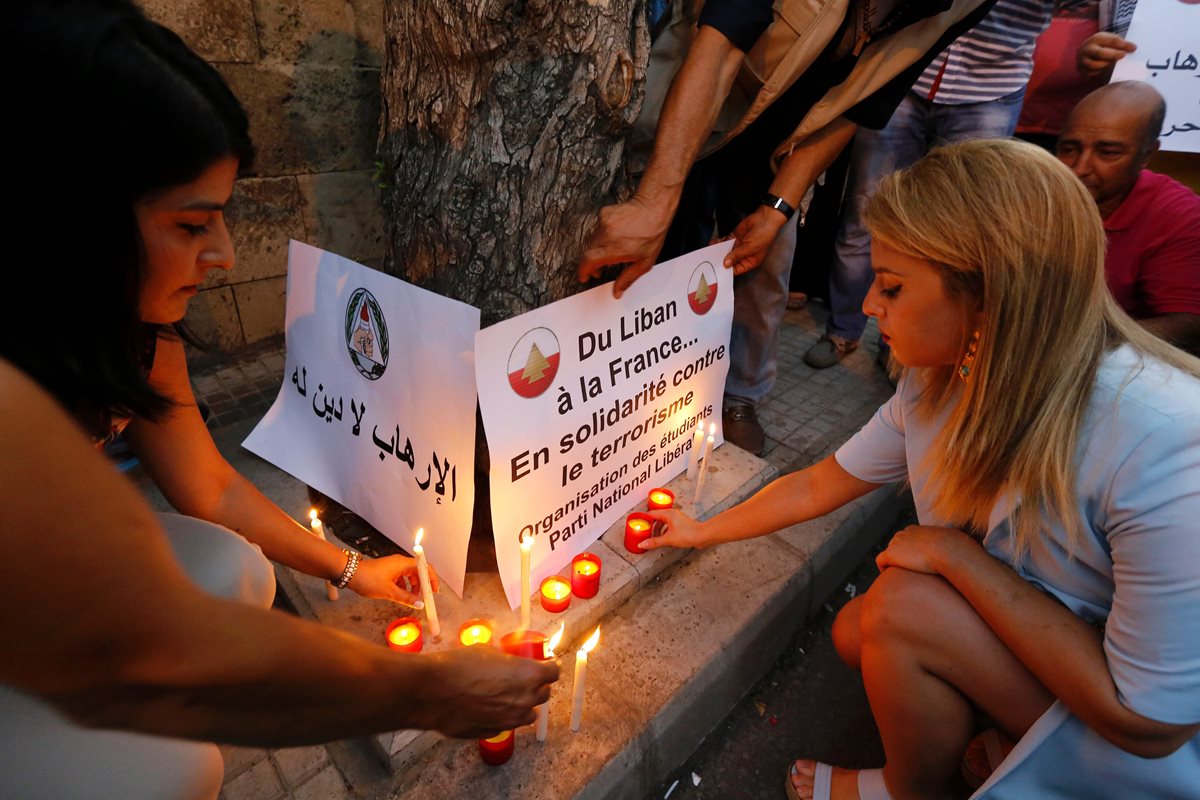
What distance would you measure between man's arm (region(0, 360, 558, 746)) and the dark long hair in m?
0.21

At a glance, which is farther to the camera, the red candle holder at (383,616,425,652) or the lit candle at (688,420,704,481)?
the lit candle at (688,420,704,481)

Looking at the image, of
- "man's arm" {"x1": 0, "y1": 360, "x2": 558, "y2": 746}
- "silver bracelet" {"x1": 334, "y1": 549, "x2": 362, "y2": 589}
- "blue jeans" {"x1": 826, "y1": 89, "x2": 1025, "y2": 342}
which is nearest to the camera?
"man's arm" {"x1": 0, "y1": 360, "x2": 558, "y2": 746}

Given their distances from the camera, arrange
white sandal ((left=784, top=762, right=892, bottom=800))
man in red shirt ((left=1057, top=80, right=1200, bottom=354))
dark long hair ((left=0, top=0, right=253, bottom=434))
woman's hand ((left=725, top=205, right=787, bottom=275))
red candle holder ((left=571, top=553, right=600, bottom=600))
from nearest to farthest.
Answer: dark long hair ((left=0, top=0, right=253, bottom=434)), white sandal ((left=784, top=762, right=892, bottom=800)), red candle holder ((left=571, top=553, right=600, bottom=600)), woman's hand ((left=725, top=205, right=787, bottom=275)), man in red shirt ((left=1057, top=80, right=1200, bottom=354))

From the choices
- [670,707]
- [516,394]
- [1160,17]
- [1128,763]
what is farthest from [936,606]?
[1160,17]

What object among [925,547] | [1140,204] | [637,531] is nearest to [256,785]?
[637,531]

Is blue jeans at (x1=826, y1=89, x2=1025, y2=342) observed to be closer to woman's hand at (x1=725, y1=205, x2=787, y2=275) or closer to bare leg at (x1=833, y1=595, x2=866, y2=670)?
woman's hand at (x1=725, y1=205, x2=787, y2=275)

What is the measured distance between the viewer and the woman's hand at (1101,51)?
12.0ft

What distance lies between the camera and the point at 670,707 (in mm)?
1872

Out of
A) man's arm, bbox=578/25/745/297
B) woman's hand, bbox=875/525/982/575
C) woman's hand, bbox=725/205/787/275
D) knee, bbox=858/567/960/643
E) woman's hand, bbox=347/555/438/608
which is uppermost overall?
man's arm, bbox=578/25/745/297

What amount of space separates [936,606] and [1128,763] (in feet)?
1.47

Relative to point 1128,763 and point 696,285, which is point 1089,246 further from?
point 696,285

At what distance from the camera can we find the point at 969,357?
1452mm

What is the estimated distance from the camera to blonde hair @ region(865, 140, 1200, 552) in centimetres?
129

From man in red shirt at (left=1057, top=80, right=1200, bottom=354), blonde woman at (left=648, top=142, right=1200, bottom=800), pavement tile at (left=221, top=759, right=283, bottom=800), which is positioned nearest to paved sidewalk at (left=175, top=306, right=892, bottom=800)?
pavement tile at (left=221, top=759, right=283, bottom=800)
